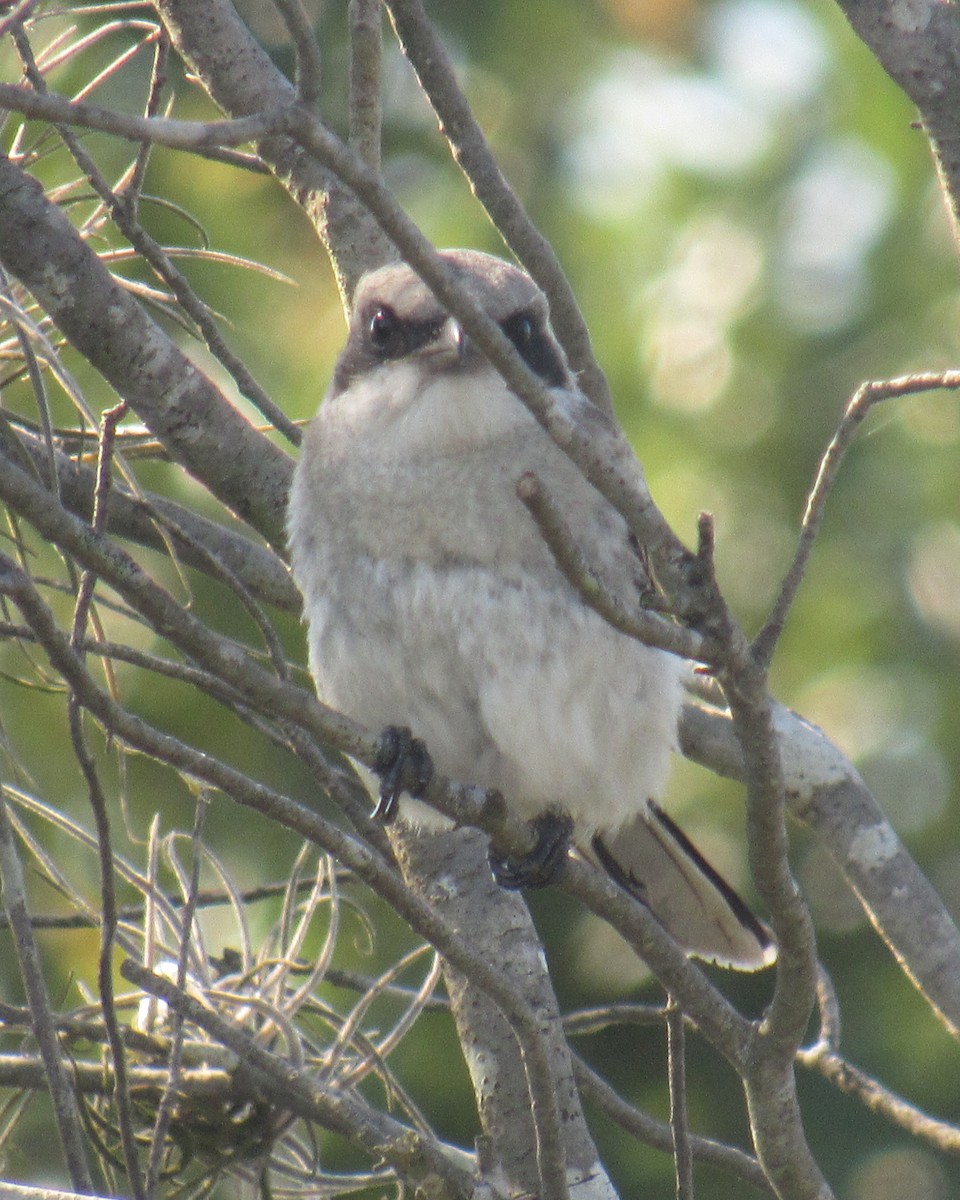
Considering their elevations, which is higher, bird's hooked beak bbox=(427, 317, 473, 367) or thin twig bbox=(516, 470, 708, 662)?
bird's hooked beak bbox=(427, 317, 473, 367)

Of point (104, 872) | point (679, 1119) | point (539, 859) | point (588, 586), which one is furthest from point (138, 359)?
point (679, 1119)

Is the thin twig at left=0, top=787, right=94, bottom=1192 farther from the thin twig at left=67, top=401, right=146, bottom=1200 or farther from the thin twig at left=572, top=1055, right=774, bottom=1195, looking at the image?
the thin twig at left=572, top=1055, right=774, bottom=1195

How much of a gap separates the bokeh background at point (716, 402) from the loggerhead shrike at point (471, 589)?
1357 mm

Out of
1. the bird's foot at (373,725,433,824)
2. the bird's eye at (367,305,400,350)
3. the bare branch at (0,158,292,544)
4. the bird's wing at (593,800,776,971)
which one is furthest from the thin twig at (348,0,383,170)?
the bird's wing at (593,800,776,971)

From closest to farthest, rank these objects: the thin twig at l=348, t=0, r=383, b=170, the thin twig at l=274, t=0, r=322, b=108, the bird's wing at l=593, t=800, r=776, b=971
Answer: the thin twig at l=274, t=0, r=322, b=108 → the thin twig at l=348, t=0, r=383, b=170 → the bird's wing at l=593, t=800, r=776, b=971

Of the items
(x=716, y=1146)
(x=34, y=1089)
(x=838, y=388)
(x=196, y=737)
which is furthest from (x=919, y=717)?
(x=34, y=1089)

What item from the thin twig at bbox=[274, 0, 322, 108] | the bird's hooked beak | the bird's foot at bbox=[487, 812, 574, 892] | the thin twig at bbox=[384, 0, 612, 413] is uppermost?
the thin twig at bbox=[384, 0, 612, 413]

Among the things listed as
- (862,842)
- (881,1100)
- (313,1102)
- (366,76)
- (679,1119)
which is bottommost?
(313,1102)

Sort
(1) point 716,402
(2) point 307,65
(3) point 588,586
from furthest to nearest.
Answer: (1) point 716,402, (3) point 588,586, (2) point 307,65

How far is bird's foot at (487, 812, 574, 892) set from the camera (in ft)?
11.0

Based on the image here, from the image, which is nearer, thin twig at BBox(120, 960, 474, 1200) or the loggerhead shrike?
thin twig at BBox(120, 960, 474, 1200)

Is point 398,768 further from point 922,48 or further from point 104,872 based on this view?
point 922,48

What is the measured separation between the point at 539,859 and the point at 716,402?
338cm

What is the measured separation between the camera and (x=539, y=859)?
335cm
